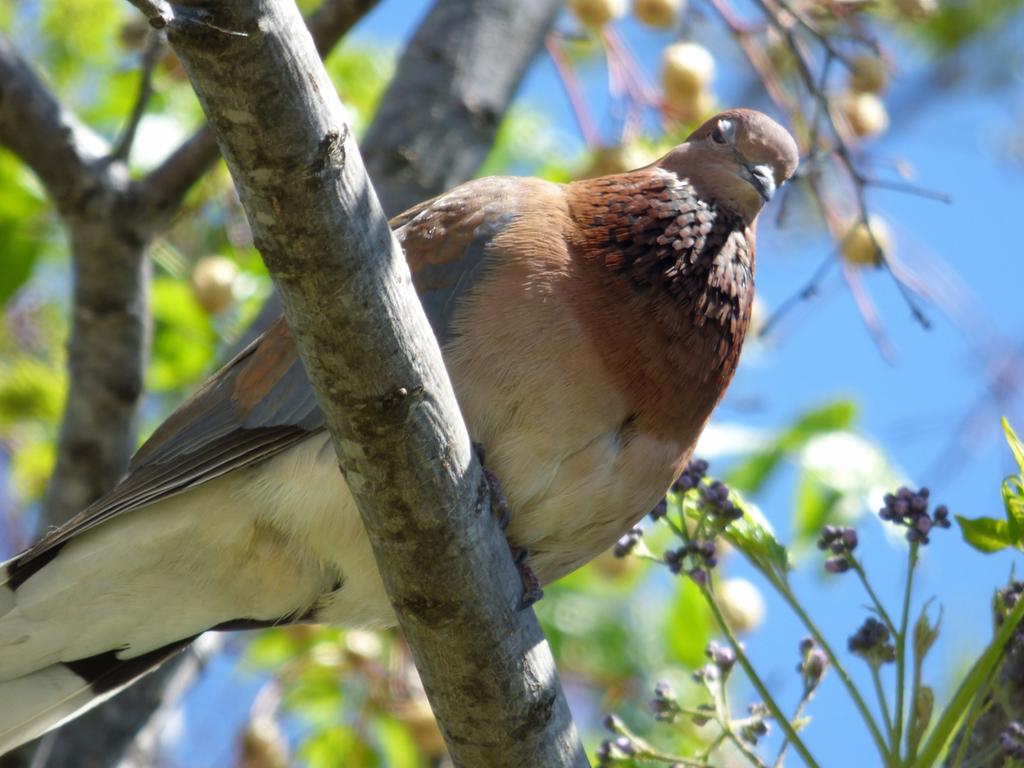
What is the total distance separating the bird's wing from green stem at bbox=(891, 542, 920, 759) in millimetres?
1062

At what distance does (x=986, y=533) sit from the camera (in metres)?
2.32

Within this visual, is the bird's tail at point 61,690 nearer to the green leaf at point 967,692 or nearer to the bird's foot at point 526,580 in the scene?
the bird's foot at point 526,580

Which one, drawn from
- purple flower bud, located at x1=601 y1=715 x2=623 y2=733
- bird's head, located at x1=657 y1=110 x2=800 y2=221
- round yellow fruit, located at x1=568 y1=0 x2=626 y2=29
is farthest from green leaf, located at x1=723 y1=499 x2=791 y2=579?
round yellow fruit, located at x1=568 y1=0 x2=626 y2=29

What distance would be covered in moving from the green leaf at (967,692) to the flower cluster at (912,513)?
0.70 ft

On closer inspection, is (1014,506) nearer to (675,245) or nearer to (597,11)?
(675,245)

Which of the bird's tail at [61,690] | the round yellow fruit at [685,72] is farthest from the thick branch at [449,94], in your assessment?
the bird's tail at [61,690]

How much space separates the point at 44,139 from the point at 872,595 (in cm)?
258

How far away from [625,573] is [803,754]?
222cm

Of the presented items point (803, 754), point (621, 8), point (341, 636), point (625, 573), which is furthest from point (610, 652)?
point (803, 754)

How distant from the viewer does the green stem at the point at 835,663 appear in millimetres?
2232

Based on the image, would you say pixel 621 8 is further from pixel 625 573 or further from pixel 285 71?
pixel 285 71

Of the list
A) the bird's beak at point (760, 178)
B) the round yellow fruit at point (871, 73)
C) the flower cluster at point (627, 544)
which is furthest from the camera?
the round yellow fruit at point (871, 73)

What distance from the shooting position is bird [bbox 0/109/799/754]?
2.87 meters

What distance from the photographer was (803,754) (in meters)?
2.24
